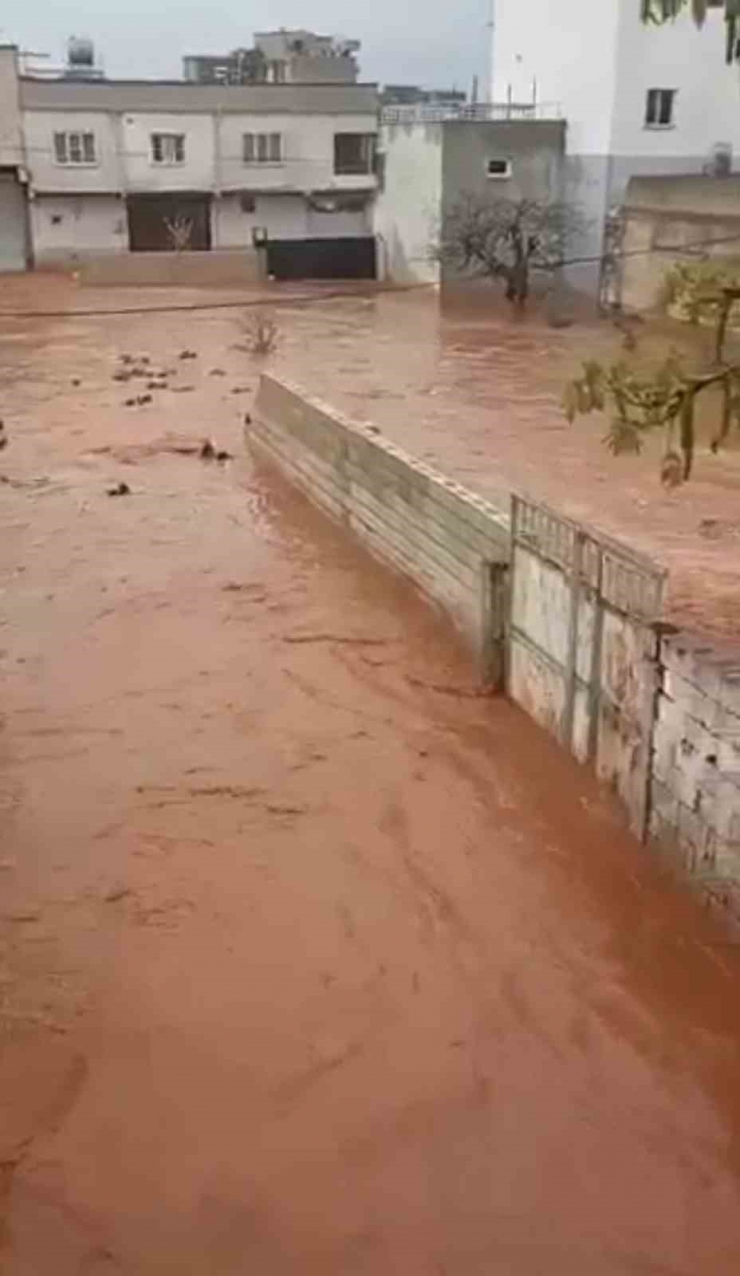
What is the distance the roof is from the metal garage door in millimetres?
2273

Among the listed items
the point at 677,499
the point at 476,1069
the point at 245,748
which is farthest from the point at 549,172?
the point at 476,1069

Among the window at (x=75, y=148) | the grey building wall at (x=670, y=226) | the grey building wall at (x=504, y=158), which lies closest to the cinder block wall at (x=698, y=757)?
the grey building wall at (x=670, y=226)

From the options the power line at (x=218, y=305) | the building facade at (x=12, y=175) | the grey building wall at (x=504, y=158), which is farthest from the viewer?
the building facade at (x=12, y=175)

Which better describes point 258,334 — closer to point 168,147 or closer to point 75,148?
point 168,147

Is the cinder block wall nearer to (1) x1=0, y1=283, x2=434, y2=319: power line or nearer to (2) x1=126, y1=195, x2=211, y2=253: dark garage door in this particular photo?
(1) x1=0, y1=283, x2=434, y2=319: power line

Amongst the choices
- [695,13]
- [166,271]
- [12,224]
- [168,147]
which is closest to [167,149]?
[168,147]

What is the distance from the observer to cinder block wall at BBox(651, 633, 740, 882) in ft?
20.5

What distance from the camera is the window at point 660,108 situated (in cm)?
3123

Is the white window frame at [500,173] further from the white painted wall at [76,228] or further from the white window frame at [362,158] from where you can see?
the white painted wall at [76,228]

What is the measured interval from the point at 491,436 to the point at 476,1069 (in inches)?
487

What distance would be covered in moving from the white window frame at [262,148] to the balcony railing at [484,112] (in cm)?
376

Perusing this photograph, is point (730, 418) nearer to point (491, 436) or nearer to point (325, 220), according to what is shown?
point (491, 436)

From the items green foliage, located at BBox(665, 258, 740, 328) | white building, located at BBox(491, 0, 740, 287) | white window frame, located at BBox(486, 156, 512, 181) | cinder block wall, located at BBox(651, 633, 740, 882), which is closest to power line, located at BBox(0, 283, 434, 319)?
white window frame, located at BBox(486, 156, 512, 181)

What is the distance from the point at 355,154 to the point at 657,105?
10.4 m
